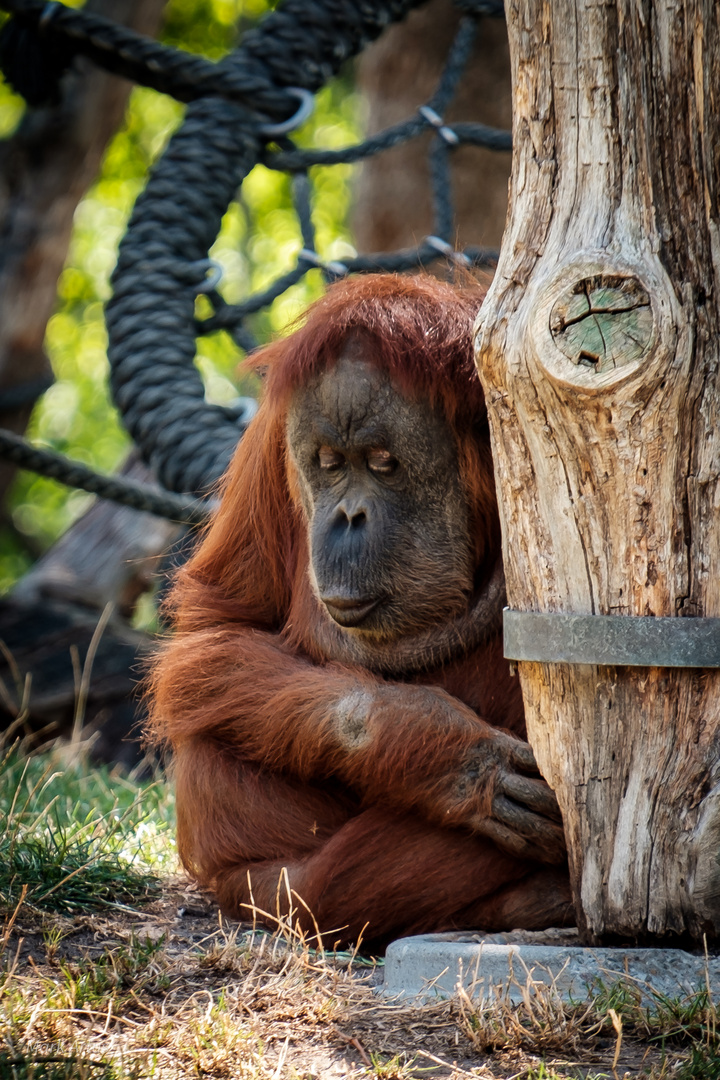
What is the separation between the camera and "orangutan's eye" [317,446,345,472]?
2.85 meters

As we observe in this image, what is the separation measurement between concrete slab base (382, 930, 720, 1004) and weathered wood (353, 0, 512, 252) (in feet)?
19.1

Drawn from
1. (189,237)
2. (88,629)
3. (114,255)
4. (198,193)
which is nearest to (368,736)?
(189,237)

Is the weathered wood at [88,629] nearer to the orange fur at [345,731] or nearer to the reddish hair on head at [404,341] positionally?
the orange fur at [345,731]

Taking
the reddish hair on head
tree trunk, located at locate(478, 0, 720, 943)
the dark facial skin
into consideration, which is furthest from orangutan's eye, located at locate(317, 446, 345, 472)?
tree trunk, located at locate(478, 0, 720, 943)

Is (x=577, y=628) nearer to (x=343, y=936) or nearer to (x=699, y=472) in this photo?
(x=699, y=472)

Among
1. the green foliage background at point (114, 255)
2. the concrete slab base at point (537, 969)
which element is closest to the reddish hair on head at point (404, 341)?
the concrete slab base at point (537, 969)

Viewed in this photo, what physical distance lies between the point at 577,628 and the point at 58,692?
4411mm

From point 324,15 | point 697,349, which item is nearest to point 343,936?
point 697,349

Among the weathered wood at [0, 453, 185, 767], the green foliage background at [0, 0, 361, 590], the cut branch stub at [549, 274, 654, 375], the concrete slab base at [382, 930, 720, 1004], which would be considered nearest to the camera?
the cut branch stub at [549, 274, 654, 375]

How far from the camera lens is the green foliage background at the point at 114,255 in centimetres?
1312

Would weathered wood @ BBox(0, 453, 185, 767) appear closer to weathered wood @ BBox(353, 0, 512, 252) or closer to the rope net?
the rope net

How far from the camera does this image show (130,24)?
7254 mm

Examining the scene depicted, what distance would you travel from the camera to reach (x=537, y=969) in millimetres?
2242

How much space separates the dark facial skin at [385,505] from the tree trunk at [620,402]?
483 mm
